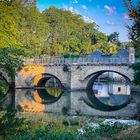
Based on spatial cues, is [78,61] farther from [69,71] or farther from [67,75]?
[67,75]

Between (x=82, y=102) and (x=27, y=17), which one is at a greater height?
(x=27, y=17)

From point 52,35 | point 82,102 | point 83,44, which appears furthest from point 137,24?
point 83,44

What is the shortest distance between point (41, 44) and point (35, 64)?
1055 centimetres

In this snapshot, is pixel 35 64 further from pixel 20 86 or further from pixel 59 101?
pixel 59 101

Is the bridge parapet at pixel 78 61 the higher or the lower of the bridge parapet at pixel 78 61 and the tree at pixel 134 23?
the higher

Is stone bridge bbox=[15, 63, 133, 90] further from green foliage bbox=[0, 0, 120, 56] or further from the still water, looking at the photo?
green foliage bbox=[0, 0, 120, 56]

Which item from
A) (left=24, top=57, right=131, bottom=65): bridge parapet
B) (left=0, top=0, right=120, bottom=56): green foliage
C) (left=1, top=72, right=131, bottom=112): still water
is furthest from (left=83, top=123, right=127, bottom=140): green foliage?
(left=24, top=57, right=131, bottom=65): bridge parapet

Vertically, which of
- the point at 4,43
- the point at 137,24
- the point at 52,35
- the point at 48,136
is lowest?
the point at 48,136

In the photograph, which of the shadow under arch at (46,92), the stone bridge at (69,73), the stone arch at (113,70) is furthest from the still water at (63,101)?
the stone arch at (113,70)

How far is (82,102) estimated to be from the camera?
118 ft

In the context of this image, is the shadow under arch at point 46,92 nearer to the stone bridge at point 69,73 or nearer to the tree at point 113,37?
the stone bridge at point 69,73

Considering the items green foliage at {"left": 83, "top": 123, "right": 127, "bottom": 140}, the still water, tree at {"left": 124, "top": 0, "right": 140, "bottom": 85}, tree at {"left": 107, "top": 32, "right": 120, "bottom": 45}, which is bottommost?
green foliage at {"left": 83, "top": 123, "right": 127, "bottom": 140}

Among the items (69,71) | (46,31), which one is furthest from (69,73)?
(46,31)

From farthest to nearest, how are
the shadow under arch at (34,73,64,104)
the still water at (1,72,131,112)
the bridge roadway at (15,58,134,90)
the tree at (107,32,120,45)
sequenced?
the tree at (107,32,120,45)
the bridge roadway at (15,58,134,90)
the shadow under arch at (34,73,64,104)
the still water at (1,72,131,112)
